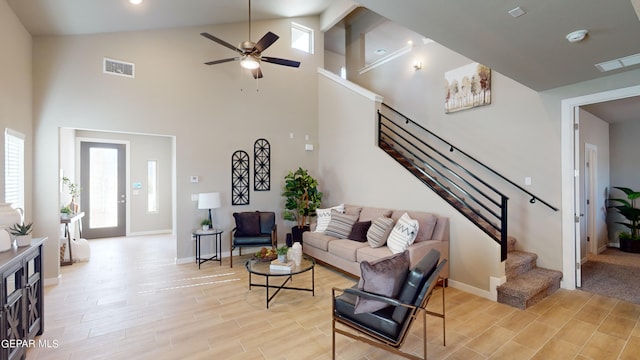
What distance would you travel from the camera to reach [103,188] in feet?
24.0

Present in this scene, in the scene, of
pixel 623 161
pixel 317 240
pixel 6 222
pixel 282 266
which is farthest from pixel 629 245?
pixel 6 222

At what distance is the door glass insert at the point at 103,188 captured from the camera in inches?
283

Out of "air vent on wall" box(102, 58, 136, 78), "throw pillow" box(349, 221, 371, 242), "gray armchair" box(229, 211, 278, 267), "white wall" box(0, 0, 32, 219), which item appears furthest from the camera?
"gray armchair" box(229, 211, 278, 267)

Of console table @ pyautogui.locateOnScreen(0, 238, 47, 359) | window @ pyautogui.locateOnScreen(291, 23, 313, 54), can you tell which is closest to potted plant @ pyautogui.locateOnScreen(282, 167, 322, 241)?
window @ pyautogui.locateOnScreen(291, 23, 313, 54)

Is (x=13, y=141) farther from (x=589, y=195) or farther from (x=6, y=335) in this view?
(x=589, y=195)

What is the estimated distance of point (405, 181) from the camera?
4734 millimetres

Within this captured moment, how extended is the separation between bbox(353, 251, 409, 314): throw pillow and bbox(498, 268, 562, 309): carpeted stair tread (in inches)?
79.1

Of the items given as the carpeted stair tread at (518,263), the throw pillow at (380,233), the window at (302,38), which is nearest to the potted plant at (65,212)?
the throw pillow at (380,233)

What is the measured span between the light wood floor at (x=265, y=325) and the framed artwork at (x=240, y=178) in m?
1.85

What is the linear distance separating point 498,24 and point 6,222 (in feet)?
14.6

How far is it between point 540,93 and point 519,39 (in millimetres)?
2069

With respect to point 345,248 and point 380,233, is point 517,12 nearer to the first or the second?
point 380,233

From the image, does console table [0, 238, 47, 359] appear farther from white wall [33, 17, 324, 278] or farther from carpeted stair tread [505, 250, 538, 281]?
carpeted stair tread [505, 250, 538, 281]

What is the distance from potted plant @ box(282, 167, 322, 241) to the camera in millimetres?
5914
